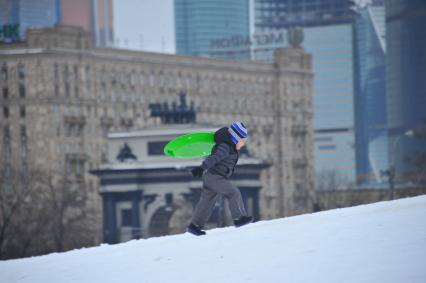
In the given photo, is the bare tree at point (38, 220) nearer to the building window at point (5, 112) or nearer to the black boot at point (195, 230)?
the building window at point (5, 112)

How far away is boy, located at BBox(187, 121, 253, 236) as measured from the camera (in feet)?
78.3

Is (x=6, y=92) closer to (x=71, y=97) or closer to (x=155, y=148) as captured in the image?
(x=71, y=97)

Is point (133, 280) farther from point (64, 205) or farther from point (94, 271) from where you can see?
point (64, 205)

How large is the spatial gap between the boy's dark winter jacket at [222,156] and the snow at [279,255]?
0.95 metres

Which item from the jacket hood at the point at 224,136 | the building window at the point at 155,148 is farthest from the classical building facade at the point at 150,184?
the jacket hood at the point at 224,136

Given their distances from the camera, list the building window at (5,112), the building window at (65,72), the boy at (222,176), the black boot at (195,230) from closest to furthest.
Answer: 1. the boy at (222,176)
2. the black boot at (195,230)
3. the building window at (5,112)
4. the building window at (65,72)

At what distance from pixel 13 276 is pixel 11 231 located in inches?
3819

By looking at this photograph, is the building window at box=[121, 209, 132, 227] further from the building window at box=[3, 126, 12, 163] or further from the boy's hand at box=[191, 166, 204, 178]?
the boy's hand at box=[191, 166, 204, 178]

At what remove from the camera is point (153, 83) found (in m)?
188

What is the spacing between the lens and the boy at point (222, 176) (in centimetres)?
2388

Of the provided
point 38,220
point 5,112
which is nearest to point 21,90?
point 5,112

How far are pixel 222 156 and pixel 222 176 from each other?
0.37 metres

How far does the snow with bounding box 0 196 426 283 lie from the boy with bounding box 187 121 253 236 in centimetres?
33

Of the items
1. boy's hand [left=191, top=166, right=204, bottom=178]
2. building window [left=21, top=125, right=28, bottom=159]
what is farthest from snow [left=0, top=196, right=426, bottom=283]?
building window [left=21, top=125, right=28, bottom=159]
